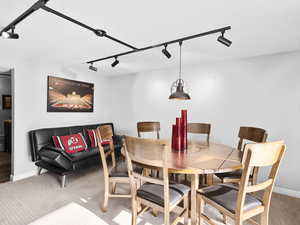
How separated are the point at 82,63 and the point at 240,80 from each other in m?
3.06

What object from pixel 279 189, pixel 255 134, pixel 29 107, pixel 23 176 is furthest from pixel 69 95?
pixel 279 189

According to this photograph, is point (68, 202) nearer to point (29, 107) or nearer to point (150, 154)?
point (150, 154)

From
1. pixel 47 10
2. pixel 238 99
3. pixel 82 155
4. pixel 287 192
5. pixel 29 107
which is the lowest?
pixel 287 192

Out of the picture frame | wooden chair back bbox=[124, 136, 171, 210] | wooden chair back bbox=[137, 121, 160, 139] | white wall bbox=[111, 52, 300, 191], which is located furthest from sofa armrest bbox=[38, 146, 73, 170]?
white wall bbox=[111, 52, 300, 191]

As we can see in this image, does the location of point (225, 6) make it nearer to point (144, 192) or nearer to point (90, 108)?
point (144, 192)

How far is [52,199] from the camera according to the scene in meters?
2.34

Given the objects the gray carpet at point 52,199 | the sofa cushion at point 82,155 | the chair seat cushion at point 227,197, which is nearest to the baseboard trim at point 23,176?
the gray carpet at point 52,199

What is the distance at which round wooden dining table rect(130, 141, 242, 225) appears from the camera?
1.38 metres

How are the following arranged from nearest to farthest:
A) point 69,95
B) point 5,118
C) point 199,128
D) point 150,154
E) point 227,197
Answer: point 150,154 → point 227,197 → point 199,128 → point 69,95 → point 5,118

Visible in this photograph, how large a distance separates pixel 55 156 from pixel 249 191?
265 centimetres

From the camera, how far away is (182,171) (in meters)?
1.42

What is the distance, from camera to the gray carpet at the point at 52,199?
1953mm

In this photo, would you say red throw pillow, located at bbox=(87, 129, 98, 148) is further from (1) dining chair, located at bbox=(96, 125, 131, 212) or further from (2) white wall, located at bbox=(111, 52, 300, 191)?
(1) dining chair, located at bbox=(96, 125, 131, 212)

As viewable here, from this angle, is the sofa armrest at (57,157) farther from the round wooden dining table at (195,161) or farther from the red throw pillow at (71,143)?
the round wooden dining table at (195,161)
